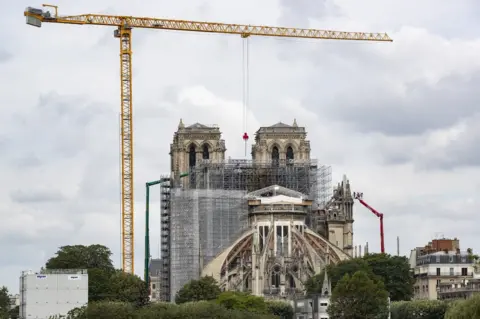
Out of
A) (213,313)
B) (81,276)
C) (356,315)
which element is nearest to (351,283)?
(356,315)

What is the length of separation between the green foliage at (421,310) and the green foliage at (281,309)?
19302mm

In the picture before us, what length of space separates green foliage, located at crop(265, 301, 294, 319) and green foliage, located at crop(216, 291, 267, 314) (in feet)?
4.55

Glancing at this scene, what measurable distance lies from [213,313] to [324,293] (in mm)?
25092

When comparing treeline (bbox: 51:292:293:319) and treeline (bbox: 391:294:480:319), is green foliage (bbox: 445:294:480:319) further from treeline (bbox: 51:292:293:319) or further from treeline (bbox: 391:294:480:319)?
treeline (bbox: 51:292:293:319)

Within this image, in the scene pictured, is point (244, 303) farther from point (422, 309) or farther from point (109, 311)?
point (422, 309)

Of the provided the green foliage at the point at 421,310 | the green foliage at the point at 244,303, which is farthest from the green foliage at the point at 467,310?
the green foliage at the point at 244,303

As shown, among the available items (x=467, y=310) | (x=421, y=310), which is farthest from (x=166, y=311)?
(x=467, y=310)

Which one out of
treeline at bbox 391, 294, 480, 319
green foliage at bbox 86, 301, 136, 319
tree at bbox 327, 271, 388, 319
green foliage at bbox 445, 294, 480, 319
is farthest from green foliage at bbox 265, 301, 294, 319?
green foliage at bbox 445, 294, 480, 319

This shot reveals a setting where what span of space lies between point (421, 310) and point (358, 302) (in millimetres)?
6726

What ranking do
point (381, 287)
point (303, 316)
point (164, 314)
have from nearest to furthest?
point (164, 314) → point (381, 287) → point (303, 316)

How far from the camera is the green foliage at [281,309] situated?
644ft

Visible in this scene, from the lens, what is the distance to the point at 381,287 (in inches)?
7170

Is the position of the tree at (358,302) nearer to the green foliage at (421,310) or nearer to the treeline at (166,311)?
the green foliage at (421,310)

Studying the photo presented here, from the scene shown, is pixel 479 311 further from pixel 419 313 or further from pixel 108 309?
pixel 108 309
